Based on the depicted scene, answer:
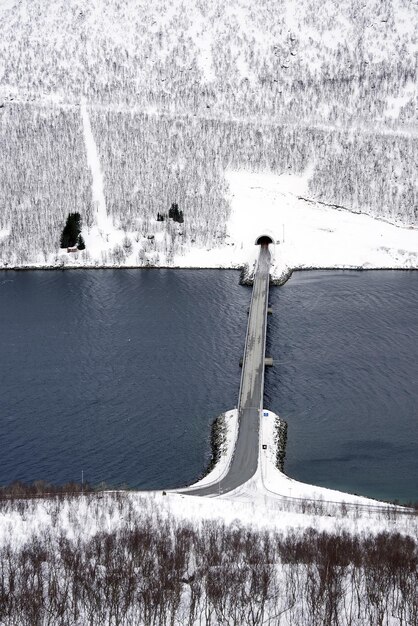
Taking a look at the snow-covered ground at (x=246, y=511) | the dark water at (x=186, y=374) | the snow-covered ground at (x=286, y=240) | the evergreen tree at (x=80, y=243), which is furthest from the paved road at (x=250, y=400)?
the evergreen tree at (x=80, y=243)

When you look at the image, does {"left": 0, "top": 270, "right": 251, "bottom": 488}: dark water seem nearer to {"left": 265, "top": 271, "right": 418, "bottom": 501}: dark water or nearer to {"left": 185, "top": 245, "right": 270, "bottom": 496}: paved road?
{"left": 185, "top": 245, "right": 270, "bottom": 496}: paved road

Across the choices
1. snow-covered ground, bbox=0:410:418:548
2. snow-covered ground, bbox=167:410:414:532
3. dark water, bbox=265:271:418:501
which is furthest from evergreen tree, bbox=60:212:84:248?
snow-covered ground, bbox=0:410:418:548

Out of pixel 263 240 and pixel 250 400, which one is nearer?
pixel 250 400

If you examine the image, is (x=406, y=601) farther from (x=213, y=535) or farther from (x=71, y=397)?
(x=71, y=397)

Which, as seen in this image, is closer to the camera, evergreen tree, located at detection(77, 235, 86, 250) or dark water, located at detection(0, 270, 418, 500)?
dark water, located at detection(0, 270, 418, 500)

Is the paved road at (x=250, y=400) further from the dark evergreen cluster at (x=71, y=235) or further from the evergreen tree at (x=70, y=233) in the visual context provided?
the evergreen tree at (x=70, y=233)

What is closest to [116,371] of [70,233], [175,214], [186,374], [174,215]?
[186,374]

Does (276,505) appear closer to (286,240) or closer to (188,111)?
(286,240)
